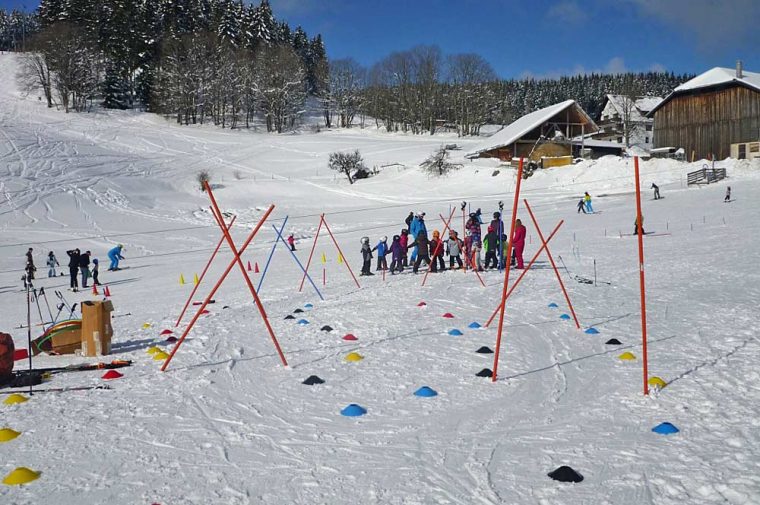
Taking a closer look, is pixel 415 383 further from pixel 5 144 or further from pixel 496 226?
pixel 5 144

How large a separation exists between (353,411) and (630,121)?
83.6 metres

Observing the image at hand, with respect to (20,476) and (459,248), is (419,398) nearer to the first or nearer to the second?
(20,476)

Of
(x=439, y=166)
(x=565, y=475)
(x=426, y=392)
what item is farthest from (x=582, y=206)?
(x=565, y=475)

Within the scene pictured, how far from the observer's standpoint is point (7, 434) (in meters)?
5.91

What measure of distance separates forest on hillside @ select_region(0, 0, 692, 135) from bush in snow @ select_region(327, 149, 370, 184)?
28.1 metres

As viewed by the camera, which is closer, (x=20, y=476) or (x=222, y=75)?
(x=20, y=476)

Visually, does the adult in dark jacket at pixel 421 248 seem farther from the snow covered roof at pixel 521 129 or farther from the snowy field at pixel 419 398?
the snow covered roof at pixel 521 129

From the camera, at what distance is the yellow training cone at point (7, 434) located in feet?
19.2

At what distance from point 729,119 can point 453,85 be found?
5095 cm

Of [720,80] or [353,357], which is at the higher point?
[720,80]

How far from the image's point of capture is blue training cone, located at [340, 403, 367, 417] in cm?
657

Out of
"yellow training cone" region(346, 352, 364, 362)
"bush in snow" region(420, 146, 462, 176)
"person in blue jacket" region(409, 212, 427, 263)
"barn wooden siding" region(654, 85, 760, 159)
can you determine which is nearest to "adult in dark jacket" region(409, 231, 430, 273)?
"person in blue jacket" region(409, 212, 427, 263)

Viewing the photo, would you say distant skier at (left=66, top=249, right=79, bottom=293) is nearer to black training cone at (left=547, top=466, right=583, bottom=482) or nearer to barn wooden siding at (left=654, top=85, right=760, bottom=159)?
black training cone at (left=547, top=466, right=583, bottom=482)

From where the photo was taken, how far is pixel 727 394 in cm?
692
